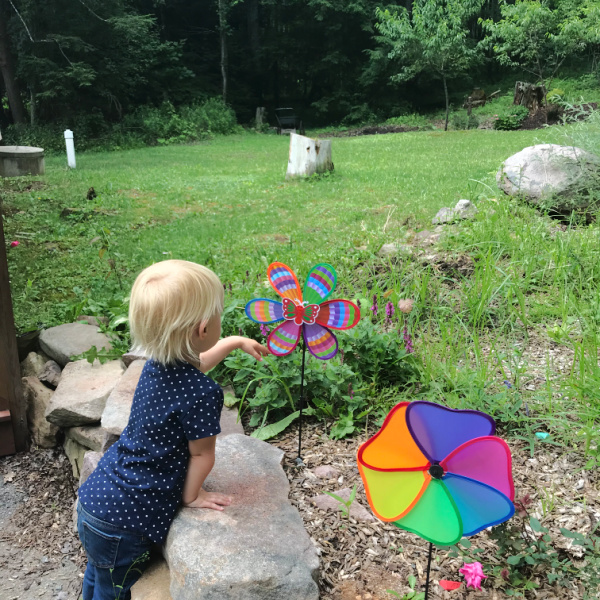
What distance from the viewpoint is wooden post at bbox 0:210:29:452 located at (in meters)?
2.71

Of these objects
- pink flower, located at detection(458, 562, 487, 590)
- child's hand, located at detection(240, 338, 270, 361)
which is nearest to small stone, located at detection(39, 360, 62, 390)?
child's hand, located at detection(240, 338, 270, 361)

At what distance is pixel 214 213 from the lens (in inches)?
267

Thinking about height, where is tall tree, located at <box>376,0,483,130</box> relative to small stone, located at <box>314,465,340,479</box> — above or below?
above

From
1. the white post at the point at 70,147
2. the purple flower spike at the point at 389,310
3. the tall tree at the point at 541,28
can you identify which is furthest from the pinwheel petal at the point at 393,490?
the tall tree at the point at 541,28

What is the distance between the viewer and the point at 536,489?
6.46 feet

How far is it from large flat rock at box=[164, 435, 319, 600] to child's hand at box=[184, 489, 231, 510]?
15mm

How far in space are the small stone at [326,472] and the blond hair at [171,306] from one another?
79 centimetres

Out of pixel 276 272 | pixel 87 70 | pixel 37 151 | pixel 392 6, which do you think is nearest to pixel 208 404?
pixel 276 272

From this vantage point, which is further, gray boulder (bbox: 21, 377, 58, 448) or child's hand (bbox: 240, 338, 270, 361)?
gray boulder (bbox: 21, 377, 58, 448)

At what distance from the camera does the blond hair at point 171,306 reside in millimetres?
1607

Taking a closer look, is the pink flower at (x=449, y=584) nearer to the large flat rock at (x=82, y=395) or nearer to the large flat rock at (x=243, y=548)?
the large flat rock at (x=243, y=548)

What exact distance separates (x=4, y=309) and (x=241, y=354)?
1.14 meters

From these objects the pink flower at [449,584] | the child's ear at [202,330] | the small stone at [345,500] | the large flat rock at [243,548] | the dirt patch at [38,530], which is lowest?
the dirt patch at [38,530]

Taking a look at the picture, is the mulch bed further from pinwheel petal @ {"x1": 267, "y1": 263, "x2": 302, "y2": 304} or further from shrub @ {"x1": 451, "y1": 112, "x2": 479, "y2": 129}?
shrub @ {"x1": 451, "y1": 112, "x2": 479, "y2": 129}
